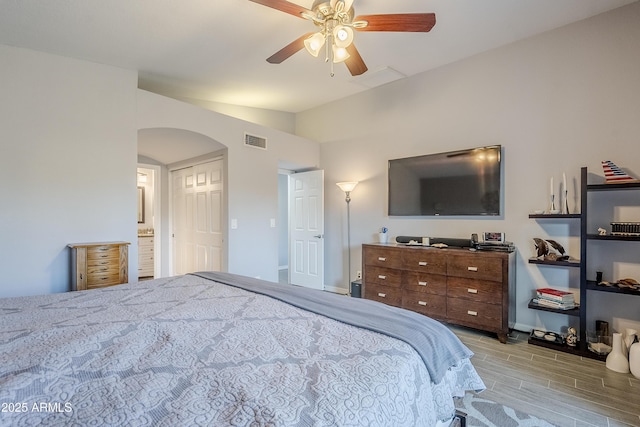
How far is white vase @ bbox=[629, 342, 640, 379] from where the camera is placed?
236 cm

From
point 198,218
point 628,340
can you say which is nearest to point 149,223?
point 198,218

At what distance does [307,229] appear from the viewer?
5.18 meters

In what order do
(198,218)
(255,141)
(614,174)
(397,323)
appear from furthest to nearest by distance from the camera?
(198,218)
(255,141)
(614,174)
(397,323)

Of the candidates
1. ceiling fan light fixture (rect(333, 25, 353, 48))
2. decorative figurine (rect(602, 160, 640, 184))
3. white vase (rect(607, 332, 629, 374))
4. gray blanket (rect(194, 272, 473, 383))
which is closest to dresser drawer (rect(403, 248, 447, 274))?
white vase (rect(607, 332, 629, 374))

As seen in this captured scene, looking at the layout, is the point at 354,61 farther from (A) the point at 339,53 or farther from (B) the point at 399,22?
(B) the point at 399,22

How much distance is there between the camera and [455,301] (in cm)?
323

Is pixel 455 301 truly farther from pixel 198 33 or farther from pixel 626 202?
pixel 198 33

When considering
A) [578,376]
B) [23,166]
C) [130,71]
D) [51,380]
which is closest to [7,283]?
[23,166]

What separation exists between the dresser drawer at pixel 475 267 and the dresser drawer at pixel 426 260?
0.08 m

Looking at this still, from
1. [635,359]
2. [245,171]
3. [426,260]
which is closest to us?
[635,359]

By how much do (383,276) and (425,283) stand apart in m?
0.53

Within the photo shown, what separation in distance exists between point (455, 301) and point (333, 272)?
6.96 feet

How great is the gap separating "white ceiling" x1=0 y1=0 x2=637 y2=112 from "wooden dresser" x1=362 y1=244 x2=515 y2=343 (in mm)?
2225

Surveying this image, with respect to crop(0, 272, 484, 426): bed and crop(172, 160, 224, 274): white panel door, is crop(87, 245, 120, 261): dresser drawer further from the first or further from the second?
crop(172, 160, 224, 274): white panel door
